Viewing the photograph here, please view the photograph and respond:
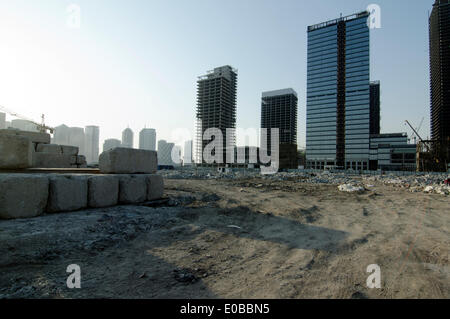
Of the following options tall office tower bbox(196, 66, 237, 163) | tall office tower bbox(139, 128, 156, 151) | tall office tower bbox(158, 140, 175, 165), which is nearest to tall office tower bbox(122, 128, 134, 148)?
tall office tower bbox(139, 128, 156, 151)

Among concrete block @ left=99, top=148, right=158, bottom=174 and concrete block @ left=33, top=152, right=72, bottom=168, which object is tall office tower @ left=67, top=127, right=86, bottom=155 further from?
concrete block @ left=99, top=148, right=158, bottom=174

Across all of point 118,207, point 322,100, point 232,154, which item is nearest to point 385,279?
point 118,207

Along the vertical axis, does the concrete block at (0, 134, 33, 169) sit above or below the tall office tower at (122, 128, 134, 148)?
below

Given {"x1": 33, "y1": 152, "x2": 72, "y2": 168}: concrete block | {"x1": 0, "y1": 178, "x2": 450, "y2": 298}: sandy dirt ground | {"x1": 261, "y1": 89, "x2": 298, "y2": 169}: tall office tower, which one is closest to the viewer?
{"x1": 0, "y1": 178, "x2": 450, "y2": 298}: sandy dirt ground

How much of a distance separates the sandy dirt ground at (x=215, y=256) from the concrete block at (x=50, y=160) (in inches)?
217

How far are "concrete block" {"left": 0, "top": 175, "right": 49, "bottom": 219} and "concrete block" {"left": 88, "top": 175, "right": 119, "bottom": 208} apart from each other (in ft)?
2.79

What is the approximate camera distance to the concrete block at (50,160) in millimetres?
8113

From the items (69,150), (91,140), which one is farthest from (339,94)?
(69,150)

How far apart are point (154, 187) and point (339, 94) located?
96.7 meters

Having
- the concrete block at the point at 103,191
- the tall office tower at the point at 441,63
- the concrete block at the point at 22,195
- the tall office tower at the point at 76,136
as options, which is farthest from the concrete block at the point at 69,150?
the tall office tower at the point at 441,63

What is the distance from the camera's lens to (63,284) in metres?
2.23

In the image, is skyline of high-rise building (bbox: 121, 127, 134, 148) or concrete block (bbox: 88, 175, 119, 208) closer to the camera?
concrete block (bbox: 88, 175, 119, 208)

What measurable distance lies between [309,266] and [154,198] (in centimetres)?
495

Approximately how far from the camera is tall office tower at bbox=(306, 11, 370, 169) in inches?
3241
